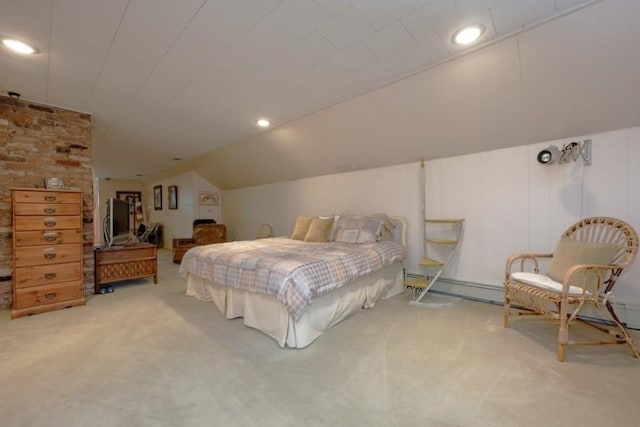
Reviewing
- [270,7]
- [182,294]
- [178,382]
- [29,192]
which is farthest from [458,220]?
[29,192]

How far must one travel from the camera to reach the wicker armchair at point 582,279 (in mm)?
1997

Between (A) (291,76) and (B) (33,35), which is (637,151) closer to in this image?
(A) (291,76)

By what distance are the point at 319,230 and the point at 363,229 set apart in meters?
0.68

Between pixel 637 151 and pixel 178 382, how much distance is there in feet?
13.7

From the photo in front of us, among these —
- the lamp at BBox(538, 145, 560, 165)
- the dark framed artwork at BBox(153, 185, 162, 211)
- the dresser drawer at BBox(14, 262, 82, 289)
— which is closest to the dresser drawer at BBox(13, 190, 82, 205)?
the dresser drawer at BBox(14, 262, 82, 289)

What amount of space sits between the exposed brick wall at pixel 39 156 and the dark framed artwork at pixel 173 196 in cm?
429

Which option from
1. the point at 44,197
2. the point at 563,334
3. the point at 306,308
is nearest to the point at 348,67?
the point at 306,308

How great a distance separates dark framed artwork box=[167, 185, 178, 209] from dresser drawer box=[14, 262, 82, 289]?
16.1ft

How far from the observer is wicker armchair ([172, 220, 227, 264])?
5.97 meters

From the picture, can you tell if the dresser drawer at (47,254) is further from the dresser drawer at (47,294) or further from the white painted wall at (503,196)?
the white painted wall at (503,196)

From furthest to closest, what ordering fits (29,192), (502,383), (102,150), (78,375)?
1. (102,150)
2. (29,192)
3. (78,375)
4. (502,383)

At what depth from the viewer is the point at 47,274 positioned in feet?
10.0

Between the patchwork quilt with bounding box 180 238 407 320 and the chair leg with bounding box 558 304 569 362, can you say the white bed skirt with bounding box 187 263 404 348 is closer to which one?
the patchwork quilt with bounding box 180 238 407 320

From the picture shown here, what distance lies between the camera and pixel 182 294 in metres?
3.71
